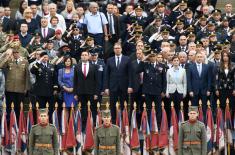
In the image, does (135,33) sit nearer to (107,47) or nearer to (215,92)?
(107,47)

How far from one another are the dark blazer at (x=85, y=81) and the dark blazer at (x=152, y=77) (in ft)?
4.01

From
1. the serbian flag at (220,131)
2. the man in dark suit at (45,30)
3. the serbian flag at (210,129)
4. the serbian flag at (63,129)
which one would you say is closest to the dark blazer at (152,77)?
the serbian flag at (210,129)

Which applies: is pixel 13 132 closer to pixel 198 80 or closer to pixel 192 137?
pixel 192 137

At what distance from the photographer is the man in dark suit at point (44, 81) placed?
35.6m

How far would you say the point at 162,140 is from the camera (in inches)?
1356

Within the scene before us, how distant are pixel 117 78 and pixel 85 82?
918 millimetres

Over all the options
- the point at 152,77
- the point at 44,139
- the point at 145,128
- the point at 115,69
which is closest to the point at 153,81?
the point at 152,77

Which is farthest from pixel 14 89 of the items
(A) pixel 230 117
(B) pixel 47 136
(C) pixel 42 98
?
(A) pixel 230 117

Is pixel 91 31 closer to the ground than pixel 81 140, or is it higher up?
higher up

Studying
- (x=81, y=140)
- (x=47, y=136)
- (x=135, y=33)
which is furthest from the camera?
(x=135, y=33)

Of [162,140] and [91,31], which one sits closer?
[162,140]

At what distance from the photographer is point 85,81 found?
116 feet

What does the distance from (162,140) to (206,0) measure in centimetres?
781

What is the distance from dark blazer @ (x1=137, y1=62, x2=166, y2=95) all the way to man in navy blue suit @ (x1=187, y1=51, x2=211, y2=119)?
0.73 meters
